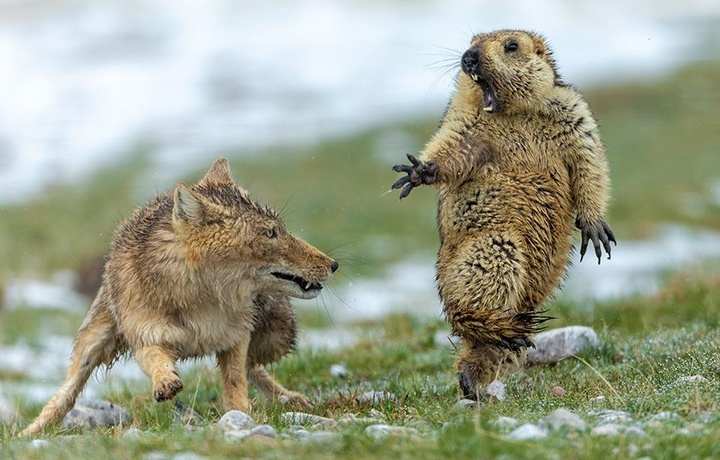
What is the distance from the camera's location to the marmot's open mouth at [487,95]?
27.2ft

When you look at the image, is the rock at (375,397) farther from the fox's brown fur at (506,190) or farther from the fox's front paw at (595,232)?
the fox's front paw at (595,232)

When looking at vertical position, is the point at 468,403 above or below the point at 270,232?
below

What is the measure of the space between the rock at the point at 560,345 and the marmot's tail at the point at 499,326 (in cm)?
172

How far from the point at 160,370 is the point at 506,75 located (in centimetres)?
347

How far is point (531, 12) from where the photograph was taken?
78.4m

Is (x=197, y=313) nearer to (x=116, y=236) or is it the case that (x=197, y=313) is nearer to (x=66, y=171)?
(x=116, y=236)

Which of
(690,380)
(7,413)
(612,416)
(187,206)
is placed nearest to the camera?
(612,416)

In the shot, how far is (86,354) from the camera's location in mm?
8891

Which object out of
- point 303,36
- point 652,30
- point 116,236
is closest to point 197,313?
point 116,236

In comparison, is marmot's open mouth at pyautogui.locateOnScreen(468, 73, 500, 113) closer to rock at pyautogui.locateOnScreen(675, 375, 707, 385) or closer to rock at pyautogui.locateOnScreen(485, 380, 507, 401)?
rock at pyautogui.locateOnScreen(485, 380, 507, 401)

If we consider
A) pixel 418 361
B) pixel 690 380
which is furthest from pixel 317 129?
pixel 690 380

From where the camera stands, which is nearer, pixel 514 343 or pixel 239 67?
pixel 514 343

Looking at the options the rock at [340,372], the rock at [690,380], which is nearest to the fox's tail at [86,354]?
the rock at [340,372]

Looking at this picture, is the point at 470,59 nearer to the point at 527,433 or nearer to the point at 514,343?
the point at 514,343
